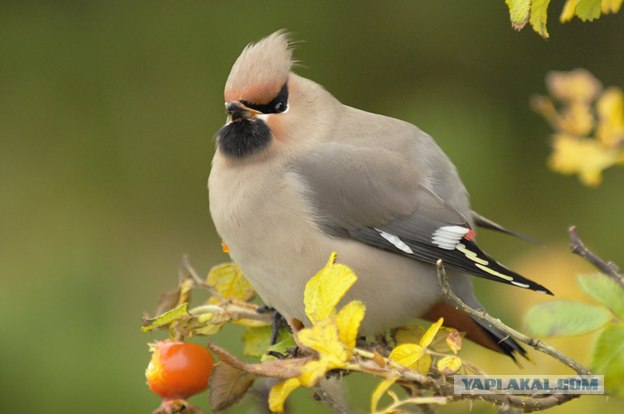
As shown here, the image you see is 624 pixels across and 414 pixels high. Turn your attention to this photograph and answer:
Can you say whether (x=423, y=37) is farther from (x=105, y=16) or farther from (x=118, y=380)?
(x=118, y=380)

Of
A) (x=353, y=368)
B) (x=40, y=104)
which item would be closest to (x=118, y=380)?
(x=40, y=104)

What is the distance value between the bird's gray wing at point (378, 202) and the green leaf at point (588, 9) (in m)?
0.86

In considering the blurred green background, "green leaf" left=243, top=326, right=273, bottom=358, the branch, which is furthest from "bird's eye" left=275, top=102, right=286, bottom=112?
the blurred green background

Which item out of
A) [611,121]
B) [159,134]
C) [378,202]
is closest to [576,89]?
[611,121]

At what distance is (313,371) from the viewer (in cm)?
132

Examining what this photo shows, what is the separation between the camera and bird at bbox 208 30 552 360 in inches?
86.4

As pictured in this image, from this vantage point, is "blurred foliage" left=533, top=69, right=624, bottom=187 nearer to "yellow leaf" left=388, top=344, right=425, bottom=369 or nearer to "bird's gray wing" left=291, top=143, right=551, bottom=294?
"bird's gray wing" left=291, top=143, right=551, bottom=294

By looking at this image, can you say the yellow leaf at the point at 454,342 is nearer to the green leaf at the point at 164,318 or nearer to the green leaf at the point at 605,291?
the green leaf at the point at 605,291

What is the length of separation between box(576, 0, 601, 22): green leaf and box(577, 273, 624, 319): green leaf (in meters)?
0.33

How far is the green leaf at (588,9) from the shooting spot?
140 centimetres

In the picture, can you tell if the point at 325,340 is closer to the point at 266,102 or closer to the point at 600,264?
the point at 600,264

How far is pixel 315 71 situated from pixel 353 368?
367cm

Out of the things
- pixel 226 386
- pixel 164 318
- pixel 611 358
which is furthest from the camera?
pixel 164 318

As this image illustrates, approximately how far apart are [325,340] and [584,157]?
2.87 ft
